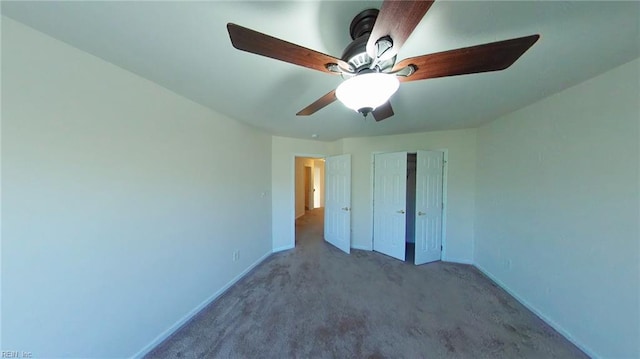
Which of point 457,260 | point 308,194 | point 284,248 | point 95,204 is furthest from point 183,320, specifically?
point 308,194

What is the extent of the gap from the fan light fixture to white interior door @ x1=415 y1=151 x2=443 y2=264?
2770mm

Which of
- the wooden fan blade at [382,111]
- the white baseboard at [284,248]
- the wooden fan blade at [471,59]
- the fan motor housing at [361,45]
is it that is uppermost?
the fan motor housing at [361,45]

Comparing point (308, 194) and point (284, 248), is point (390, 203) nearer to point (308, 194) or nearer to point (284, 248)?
point (284, 248)

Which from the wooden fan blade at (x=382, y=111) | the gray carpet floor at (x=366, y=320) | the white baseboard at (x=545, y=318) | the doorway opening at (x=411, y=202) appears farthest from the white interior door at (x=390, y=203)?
the wooden fan blade at (x=382, y=111)

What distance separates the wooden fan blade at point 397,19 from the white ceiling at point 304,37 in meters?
0.24

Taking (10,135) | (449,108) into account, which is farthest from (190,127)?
(449,108)

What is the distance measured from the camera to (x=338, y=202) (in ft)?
13.1

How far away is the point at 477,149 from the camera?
314 cm

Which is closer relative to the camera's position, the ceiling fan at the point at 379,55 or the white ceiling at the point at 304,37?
the ceiling fan at the point at 379,55

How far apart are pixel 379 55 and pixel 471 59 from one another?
1.40 ft

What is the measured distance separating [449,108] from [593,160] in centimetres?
119

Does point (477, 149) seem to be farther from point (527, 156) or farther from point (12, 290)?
point (12, 290)

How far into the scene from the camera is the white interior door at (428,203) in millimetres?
3320

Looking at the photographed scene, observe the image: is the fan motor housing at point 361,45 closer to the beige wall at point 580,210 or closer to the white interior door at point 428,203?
the beige wall at point 580,210
